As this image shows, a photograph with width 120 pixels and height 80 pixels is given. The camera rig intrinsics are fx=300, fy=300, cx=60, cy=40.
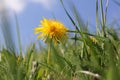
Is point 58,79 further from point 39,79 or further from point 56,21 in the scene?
point 56,21

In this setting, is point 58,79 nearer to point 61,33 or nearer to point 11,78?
point 11,78

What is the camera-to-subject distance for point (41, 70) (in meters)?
1.26

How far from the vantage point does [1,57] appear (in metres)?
1.64

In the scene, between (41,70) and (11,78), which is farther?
(41,70)

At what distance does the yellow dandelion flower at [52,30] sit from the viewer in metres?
1.50

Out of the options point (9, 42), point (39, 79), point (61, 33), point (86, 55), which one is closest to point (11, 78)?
point (9, 42)

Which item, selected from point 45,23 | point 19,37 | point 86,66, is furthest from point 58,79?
point 45,23

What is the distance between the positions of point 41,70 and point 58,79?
232mm

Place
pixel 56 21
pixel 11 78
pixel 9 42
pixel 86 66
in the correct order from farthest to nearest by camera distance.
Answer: pixel 56 21 < pixel 86 66 < pixel 11 78 < pixel 9 42

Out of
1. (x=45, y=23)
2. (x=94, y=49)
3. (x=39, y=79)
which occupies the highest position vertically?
(x=45, y=23)

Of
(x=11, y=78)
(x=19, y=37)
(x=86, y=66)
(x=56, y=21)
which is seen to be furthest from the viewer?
(x=56, y=21)

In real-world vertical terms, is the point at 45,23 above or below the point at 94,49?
above

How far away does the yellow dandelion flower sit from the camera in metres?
1.50

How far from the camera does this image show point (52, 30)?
154 cm
